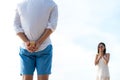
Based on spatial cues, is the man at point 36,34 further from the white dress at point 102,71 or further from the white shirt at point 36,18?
the white dress at point 102,71

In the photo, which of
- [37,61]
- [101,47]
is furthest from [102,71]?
[37,61]

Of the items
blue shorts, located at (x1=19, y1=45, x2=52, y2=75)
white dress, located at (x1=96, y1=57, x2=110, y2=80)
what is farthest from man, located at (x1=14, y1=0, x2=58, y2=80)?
white dress, located at (x1=96, y1=57, x2=110, y2=80)

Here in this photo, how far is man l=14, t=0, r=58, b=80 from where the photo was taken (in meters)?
6.24

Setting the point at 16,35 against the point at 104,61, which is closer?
the point at 16,35

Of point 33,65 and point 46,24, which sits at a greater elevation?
point 46,24

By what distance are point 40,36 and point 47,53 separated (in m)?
0.26

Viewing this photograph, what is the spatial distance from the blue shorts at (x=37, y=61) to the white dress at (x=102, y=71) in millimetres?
6807

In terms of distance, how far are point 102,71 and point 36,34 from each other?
22.8ft

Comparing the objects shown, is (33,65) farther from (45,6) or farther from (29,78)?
(45,6)

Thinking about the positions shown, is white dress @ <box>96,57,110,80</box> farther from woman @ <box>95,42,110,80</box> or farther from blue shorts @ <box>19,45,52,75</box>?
blue shorts @ <box>19,45,52,75</box>

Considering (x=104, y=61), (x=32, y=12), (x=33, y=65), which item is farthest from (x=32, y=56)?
(x=104, y=61)

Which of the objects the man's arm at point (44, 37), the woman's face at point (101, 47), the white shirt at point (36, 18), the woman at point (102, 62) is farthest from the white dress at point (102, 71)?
the man's arm at point (44, 37)

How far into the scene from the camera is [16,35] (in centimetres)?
644

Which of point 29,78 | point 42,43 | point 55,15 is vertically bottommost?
point 29,78
